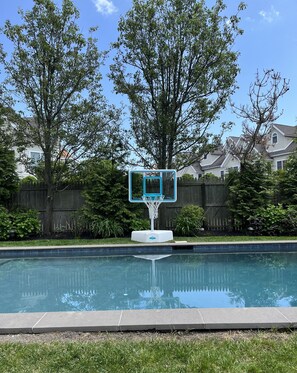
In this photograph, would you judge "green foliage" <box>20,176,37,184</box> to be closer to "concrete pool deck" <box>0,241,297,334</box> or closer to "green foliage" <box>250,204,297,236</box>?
"green foliage" <box>250,204,297,236</box>

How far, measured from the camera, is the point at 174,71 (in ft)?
35.1

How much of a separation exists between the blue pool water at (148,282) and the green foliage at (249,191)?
2753 mm

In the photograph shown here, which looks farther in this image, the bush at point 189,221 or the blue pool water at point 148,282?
the bush at point 189,221

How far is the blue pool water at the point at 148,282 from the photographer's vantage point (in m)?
4.87

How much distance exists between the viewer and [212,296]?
17.0 ft

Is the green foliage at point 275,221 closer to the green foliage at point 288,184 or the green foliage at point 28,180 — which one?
the green foliage at point 288,184

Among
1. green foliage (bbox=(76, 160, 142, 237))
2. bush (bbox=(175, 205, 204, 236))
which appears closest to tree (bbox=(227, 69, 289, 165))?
bush (bbox=(175, 205, 204, 236))

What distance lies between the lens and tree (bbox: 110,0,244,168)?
10.3 m

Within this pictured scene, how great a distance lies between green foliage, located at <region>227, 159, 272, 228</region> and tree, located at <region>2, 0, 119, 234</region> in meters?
4.94

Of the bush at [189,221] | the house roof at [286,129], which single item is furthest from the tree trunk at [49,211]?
the house roof at [286,129]

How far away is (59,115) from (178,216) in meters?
5.08

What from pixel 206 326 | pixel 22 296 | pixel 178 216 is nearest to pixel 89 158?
pixel 178 216

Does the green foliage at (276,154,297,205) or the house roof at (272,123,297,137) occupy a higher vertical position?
the house roof at (272,123,297,137)

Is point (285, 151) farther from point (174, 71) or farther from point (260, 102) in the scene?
point (174, 71)
